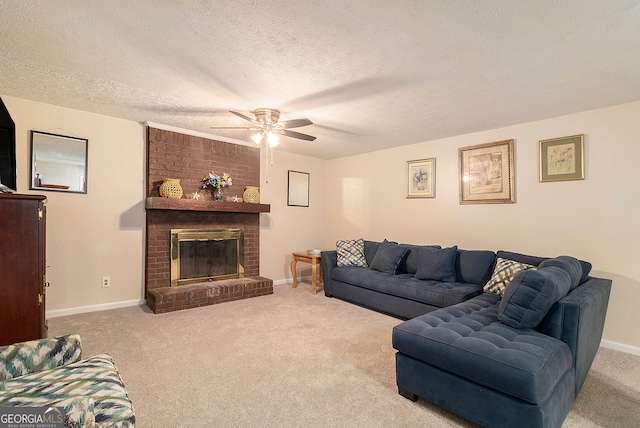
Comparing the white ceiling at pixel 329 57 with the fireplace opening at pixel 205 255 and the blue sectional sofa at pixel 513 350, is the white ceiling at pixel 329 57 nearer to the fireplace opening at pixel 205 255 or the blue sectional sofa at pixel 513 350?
the blue sectional sofa at pixel 513 350

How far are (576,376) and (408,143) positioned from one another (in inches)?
137

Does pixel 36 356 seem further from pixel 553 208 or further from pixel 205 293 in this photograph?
pixel 553 208

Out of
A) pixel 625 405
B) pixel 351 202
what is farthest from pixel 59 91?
pixel 625 405

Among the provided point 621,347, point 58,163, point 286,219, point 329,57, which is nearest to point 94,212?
point 58,163

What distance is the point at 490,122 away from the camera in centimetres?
357

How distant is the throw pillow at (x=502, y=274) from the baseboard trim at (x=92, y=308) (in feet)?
13.6

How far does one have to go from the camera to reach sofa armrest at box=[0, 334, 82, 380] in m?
1.41

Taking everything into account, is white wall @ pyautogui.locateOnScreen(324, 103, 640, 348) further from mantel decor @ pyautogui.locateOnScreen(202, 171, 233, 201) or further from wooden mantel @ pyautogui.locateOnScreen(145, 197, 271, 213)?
mantel decor @ pyautogui.locateOnScreen(202, 171, 233, 201)

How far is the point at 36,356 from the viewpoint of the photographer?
1.47 meters

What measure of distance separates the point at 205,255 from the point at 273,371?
2652 mm

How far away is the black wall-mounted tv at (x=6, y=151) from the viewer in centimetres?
239

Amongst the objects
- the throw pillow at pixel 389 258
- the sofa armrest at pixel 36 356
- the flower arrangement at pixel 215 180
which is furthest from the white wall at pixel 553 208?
the sofa armrest at pixel 36 356

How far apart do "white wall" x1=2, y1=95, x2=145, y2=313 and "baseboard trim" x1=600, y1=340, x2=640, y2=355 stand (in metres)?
5.23

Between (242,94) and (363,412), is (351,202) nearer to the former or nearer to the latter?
(242,94)
